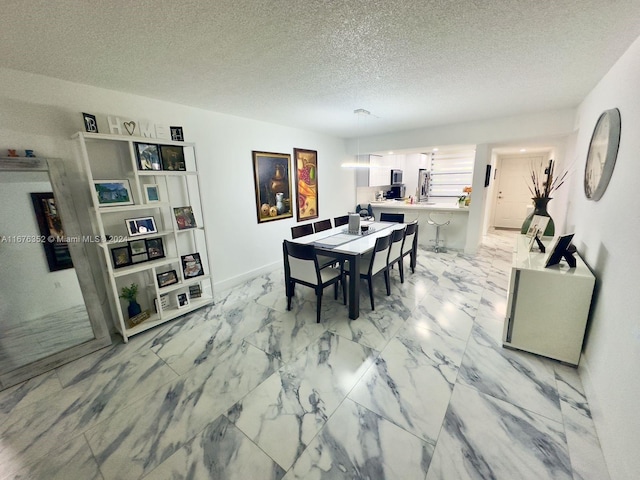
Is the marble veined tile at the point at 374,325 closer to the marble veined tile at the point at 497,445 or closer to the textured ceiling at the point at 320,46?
the marble veined tile at the point at 497,445

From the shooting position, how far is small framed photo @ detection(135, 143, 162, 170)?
2.47 meters

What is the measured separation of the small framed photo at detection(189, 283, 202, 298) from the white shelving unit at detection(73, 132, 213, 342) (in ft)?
0.05

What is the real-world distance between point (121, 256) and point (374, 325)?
266cm

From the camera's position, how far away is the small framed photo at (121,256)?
8.07 feet

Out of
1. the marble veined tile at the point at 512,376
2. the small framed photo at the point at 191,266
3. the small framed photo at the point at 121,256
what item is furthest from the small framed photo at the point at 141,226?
the marble veined tile at the point at 512,376

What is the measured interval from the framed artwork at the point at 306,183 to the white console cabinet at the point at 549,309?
3414mm

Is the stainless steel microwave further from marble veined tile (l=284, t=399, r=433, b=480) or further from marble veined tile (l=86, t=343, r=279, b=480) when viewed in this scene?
marble veined tile (l=284, t=399, r=433, b=480)

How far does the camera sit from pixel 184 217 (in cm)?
289

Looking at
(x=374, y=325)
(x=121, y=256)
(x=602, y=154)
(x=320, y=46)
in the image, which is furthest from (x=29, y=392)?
(x=602, y=154)

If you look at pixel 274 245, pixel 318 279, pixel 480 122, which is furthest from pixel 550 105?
pixel 274 245

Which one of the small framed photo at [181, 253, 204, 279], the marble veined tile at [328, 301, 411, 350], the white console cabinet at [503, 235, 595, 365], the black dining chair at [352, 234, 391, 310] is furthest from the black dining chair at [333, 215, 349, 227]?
the white console cabinet at [503, 235, 595, 365]

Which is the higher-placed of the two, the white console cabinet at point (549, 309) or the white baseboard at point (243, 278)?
the white console cabinet at point (549, 309)

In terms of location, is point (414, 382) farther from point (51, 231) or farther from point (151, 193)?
point (51, 231)

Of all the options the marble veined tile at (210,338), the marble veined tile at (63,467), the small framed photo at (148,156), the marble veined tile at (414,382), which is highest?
the small framed photo at (148,156)
